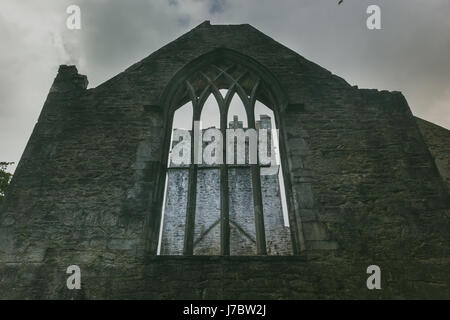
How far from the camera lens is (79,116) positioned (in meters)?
5.10

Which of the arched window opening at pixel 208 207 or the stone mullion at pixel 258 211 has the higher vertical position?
the arched window opening at pixel 208 207

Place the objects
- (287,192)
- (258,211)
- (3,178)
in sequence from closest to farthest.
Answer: (258,211) → (287,192) → (3,178)

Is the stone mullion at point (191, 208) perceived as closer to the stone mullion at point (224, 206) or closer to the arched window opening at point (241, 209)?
the stone mullion at point (224, 206)

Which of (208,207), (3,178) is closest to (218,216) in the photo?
(208,207)

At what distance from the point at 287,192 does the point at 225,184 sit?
879 millimetres

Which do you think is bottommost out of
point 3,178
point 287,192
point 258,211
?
point 258,211

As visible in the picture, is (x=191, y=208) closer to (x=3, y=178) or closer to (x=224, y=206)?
(x=224, y=206)

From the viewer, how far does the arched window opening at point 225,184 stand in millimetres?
4599

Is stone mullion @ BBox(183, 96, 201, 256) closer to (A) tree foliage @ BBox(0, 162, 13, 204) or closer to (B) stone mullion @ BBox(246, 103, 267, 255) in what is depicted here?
(B) stone mullion @ BBox(246, 103, 267, 255)

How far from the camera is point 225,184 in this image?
171 inches

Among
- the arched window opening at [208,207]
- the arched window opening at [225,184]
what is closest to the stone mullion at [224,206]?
the arched window opening at [225,184]

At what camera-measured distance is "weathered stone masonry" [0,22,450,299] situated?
3492mm

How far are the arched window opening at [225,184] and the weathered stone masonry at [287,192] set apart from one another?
1.00 ft

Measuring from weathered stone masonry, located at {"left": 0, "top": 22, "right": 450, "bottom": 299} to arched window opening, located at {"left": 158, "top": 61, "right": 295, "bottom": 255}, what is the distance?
304 mm
